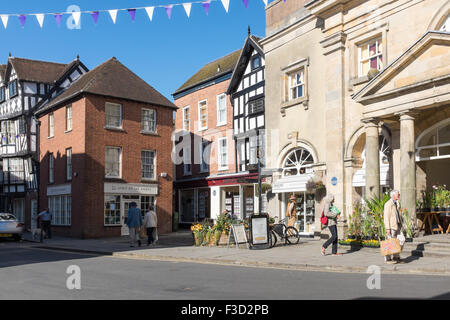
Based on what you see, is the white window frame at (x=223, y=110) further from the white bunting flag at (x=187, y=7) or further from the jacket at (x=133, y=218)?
the white bunting flag at (x=187, y=7)

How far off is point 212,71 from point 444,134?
2034cm

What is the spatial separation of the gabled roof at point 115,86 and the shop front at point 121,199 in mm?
4975

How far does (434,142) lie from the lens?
16.0 meters

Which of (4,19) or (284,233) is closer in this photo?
(4,19)

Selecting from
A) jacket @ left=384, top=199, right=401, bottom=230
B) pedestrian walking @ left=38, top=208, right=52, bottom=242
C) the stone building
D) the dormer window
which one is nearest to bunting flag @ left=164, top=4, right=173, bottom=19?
the stone building

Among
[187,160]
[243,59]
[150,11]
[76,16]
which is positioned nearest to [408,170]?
[150,11]

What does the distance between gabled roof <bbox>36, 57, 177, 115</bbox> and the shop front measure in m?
4.98

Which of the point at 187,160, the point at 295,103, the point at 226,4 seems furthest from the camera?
the point at 187,160

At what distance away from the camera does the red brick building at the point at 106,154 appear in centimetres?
2590

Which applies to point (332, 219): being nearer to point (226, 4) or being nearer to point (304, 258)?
point (304, 258)

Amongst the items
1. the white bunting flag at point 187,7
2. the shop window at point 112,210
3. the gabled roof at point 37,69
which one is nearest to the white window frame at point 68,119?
the shop window at point 112,210

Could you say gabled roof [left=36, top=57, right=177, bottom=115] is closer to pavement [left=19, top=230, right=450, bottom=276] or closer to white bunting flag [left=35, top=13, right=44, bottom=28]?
white bunting flag [left=35, top=13, right=44, bottom=28]

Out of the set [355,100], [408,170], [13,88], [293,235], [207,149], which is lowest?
[293,235]

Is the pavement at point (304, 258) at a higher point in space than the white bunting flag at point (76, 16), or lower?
lower
